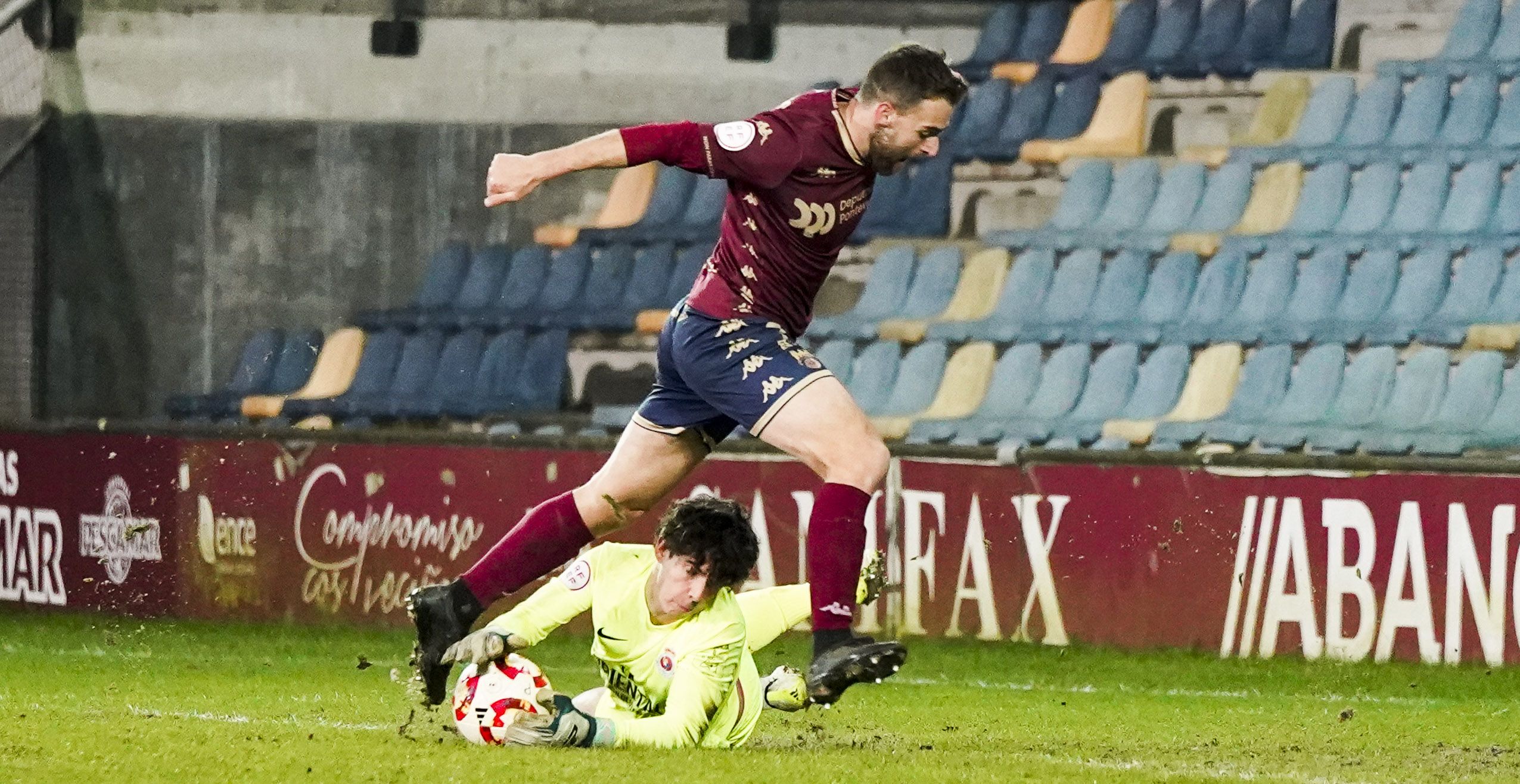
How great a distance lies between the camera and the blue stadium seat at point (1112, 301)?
33.1 ft

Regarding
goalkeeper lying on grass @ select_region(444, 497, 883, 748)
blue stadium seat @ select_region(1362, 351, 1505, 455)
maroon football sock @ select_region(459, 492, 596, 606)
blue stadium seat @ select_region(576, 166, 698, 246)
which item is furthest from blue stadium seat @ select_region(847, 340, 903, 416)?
goalkeeper lying on grass @ select_region(444, 497, 883, 748)

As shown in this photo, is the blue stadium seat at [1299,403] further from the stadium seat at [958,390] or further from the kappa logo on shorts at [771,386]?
the kappa logo on shorts at [771,386]

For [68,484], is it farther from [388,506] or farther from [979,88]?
[979,88]

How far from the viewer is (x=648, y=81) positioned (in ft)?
38.6

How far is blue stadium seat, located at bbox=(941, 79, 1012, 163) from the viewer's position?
11.3 meters

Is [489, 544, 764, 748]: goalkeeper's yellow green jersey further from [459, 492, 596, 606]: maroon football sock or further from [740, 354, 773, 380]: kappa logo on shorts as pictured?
[740, 354, 773, 380]: kappa logo on shorts

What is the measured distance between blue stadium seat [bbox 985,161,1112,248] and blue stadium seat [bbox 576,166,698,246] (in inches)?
67.9

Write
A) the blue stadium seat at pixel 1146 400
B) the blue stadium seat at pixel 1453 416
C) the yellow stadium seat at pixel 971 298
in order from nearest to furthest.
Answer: the blue stadium seat at pixel 1453 416
the blue stadium seat at pixel 1146 400
the yellow stadium seat at pixel 971 298

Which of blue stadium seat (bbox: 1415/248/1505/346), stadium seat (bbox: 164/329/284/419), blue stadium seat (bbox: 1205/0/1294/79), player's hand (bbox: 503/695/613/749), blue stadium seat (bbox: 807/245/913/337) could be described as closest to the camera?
player's hand (bbox: 503/695/613/749)

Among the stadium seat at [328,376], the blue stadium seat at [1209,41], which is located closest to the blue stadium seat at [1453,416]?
the blue stadium seat at [1209,41]

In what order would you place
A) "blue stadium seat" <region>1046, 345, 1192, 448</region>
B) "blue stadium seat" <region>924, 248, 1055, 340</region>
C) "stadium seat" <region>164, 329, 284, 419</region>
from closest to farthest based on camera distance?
1. "blue stadium seat" <region>1046, 345, 1192, 448</region>
2. "blue stadium seat" <region>924, 248, 1055, 340</region>
3. "stadium seat" <region>164, 329, 284, 419</region>

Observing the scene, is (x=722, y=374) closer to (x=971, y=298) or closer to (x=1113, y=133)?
(x=971, y=298)

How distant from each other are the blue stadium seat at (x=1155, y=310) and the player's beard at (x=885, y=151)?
506cm

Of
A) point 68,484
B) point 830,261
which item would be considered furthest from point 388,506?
point 830,261
